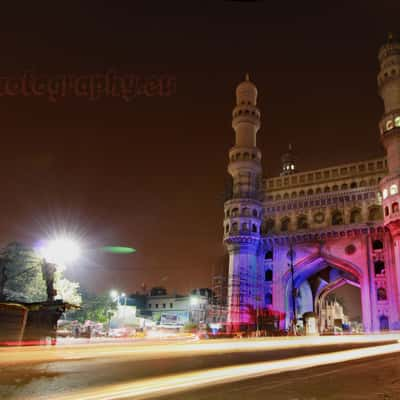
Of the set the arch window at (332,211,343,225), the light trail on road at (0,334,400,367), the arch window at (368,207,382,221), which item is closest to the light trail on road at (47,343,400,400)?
the light trail on road at (0,334,400,367)

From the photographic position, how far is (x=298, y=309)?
2532 inches

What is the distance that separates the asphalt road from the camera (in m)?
7.52

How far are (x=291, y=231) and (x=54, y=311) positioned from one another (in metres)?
40.9

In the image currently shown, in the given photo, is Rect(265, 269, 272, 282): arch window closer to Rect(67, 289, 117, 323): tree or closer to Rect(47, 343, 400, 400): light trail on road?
Rect(67, 289, 117, 323): tree

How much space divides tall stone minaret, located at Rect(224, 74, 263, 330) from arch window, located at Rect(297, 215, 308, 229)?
540 centimetres

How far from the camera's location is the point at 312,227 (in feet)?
190

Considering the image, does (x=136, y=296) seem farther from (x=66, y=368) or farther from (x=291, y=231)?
(x=66, y=368)

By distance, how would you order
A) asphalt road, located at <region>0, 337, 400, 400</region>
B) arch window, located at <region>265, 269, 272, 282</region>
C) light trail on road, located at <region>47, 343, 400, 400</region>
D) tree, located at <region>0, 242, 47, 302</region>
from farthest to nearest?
arch window, located at <region>265, 269, 272, 282</region> → tree, located at <region>0, 242, 47, 302</region> → asphalt road, located at <region>0, 337, 400, 400</region> → light trail on road, located at <region>47, 343, 400, 400</region>

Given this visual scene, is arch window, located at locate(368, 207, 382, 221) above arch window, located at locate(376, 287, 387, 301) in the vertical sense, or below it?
above

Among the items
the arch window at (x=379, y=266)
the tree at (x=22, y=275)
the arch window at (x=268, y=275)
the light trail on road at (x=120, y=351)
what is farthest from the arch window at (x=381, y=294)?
the tree at (x=22, y=275)

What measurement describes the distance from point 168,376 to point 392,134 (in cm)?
5022

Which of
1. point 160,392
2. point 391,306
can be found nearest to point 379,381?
point 160,392

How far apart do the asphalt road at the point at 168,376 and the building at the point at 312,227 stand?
Answer: 40.2 meters

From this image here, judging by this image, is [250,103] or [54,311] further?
[250,103]
